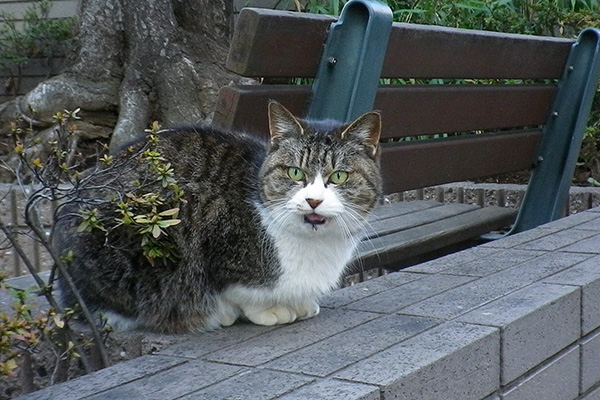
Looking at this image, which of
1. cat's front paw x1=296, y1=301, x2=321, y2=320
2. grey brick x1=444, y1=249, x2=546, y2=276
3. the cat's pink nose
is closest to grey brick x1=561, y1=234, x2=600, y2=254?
grey brick x1=444, y1=249, x2=546, y2=276

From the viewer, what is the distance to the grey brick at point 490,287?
257 centimetres

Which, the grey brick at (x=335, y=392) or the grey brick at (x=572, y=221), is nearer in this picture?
the grey brick at (x=335, y=392)

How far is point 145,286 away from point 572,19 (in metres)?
5.06

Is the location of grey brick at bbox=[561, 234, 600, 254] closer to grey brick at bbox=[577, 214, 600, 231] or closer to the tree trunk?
grey brick at bbox=[577, 214, 600, 231]

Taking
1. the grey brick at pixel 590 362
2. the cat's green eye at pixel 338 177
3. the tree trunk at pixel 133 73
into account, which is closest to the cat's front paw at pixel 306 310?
the cat's green eye at pixel 338 177

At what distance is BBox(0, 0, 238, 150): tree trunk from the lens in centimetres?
629

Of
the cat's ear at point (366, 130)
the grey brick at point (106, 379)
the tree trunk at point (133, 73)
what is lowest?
the grey brick at point (106, 379)

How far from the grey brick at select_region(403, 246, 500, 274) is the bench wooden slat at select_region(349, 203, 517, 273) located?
0.19 meters

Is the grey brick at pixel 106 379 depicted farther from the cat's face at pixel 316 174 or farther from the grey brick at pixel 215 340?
the cat's face at pixel 316 174

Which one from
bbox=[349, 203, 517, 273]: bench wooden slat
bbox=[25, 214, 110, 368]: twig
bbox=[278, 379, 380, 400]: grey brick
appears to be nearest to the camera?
bbox=[278, 379, 380, 400]: grey brick

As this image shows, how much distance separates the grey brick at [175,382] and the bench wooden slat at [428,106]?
0.99 m

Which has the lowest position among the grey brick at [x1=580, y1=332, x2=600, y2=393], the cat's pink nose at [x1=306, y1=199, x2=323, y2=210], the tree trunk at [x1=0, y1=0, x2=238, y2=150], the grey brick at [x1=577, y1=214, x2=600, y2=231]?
the grey brick at [x1=580, y1=332, x2=600, y2=393]

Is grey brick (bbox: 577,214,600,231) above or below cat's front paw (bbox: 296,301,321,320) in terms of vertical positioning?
above

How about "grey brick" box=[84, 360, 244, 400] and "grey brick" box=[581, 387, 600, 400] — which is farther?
"grey brick" box=[581, 387, 600, 400]
